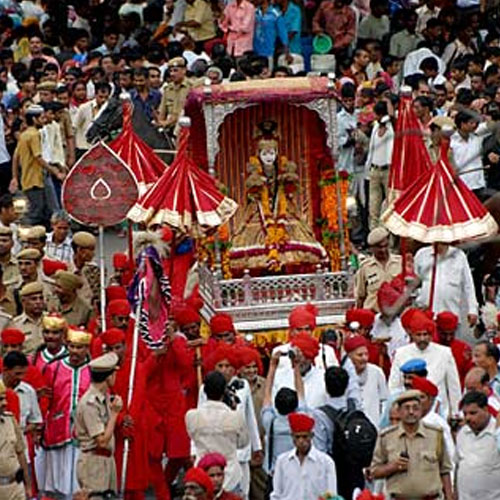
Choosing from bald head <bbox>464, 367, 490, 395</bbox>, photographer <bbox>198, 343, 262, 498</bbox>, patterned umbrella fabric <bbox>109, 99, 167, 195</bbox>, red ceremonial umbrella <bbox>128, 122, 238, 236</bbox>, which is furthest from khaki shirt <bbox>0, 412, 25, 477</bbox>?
patterned umbrella fabric <bbox>109, 99, 167, 195</bbox>

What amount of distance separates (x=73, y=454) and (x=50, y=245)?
457 centimetres

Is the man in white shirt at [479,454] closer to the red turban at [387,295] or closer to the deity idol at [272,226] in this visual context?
the red turban at [387,295]

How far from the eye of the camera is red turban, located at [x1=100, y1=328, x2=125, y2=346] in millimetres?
21844

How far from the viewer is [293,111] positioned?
2694 centimetres

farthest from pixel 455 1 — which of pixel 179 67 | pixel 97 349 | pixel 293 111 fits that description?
pixel 97 349

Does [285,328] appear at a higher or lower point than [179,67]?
lower

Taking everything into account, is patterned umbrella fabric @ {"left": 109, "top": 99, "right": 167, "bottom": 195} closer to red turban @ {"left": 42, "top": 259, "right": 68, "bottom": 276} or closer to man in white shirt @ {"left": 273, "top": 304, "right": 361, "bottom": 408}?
red turban @ {"left": 42, "top": 259, "right": 68, "bottom": 276}

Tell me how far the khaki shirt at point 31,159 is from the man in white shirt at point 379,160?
3.28 metres

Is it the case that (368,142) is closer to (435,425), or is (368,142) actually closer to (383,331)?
(383,331)

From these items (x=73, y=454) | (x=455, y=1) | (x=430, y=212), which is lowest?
(x=73, y=454)

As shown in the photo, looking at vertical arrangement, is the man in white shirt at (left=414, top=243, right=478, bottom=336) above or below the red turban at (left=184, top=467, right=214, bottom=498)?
above

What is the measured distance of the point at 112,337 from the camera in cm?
2186

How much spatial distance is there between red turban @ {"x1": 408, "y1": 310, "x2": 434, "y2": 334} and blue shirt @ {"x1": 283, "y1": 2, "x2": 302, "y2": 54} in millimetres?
12133

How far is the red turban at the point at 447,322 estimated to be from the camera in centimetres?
2264
